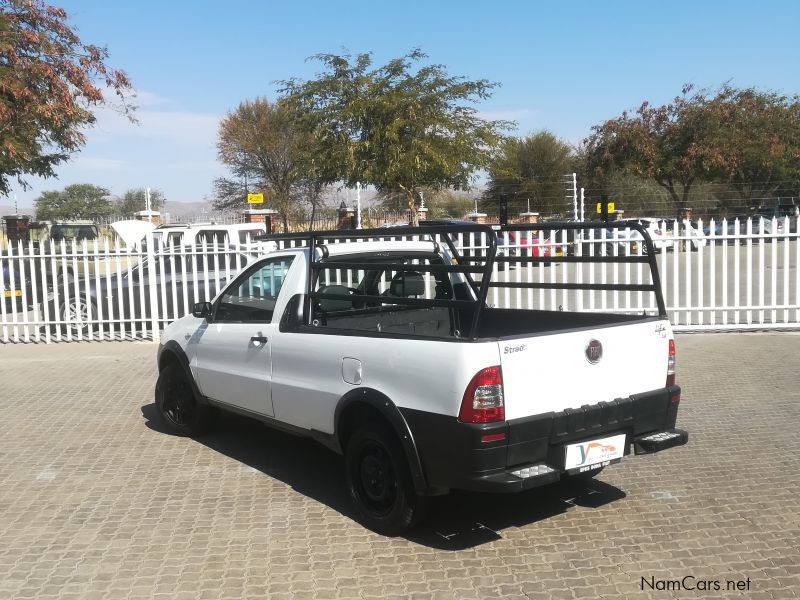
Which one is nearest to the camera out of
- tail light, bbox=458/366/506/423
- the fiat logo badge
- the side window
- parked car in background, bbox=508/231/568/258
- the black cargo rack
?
tail light, bbox=458/366/506/423

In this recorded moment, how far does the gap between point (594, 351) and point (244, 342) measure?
280 centimetres

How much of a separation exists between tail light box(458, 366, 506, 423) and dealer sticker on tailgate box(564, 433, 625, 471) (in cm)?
58

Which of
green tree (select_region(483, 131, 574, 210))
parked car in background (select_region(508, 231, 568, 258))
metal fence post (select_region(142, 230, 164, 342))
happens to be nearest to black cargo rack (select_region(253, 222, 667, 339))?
parked car in background (select_region(508, 231, 568, 258))

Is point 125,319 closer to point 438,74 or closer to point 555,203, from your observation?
point 438,74

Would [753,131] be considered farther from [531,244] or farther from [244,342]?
[244,342]

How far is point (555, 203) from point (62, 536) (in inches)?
1648

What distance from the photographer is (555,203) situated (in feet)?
146

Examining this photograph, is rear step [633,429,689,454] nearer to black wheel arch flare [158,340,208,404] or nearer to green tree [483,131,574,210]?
black wheel arch flare [158,340,208,404]

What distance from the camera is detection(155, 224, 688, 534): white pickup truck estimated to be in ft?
13.7

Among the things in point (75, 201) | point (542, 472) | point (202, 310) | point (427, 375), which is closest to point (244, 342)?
point (202, 310)

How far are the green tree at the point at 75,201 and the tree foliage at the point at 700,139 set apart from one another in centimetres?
4427

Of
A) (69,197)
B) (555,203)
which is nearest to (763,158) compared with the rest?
(555,203)

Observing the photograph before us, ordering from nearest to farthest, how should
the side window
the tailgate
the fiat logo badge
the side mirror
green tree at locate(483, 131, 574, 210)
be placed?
1. the tailgate
2. the fiat logo badge
3. the side window
4. the side mirror
5. green tree at locate(483, 131, 574, 210)

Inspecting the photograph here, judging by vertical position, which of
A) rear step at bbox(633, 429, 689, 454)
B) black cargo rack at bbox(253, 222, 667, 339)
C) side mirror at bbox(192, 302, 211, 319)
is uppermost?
black cargo rack at bbox(253, 222, 667, 339)
